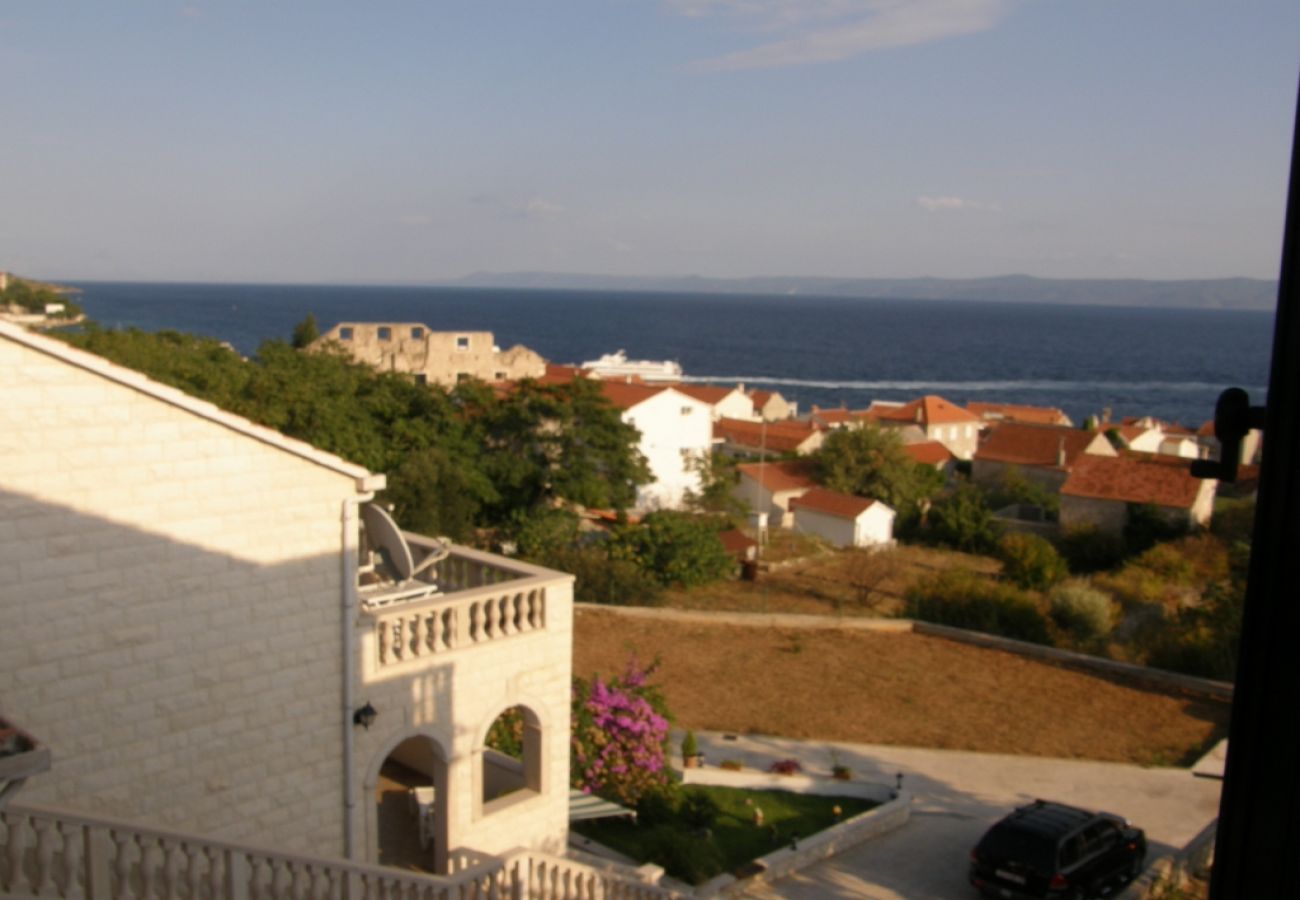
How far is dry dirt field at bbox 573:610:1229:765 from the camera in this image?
2006 cm

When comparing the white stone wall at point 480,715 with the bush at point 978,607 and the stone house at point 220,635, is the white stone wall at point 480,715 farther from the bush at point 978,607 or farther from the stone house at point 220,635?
the bush at point 978,607

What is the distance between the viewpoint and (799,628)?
27266 mm

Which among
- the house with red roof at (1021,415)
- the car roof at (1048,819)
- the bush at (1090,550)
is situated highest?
the car roof at (1048,819)

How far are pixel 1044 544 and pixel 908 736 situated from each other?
58.9 feet

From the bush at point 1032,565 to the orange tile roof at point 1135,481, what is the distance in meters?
9.28

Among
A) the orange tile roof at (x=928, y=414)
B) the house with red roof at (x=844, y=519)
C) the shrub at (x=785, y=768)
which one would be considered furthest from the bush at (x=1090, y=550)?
the orange tile roof at (x=928, y=414)

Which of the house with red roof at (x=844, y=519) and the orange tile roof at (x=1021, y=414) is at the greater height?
the orange tile roof at (x=1021, y=414)

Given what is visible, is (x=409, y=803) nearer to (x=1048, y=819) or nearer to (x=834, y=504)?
(x=1048, y=819)

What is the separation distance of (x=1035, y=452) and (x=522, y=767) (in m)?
50.0

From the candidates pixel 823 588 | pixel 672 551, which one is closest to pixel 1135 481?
pixel 823 588

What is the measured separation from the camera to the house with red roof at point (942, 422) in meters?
71.7

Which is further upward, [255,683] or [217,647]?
[217,647]

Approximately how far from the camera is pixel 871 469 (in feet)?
165

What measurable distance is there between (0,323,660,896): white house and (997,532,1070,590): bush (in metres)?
25.7
